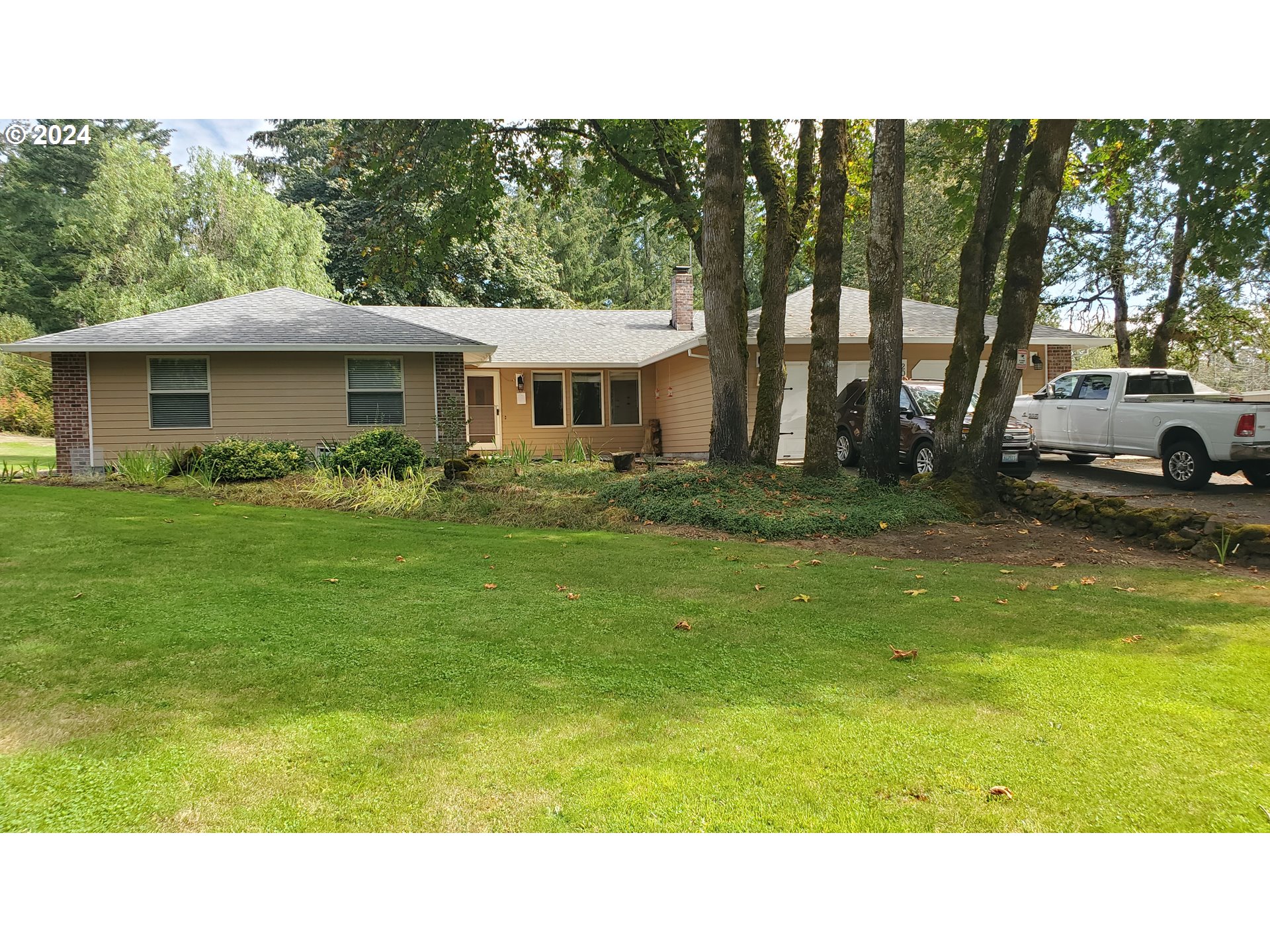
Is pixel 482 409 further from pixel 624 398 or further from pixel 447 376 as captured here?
pixel 447 376

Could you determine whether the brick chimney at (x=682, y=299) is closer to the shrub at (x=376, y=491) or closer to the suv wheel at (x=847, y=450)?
the suv wheel at (x=847, y=450)

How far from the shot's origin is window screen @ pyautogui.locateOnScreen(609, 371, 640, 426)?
843 inches

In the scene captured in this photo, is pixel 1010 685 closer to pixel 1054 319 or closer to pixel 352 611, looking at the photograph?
pixel 352 611

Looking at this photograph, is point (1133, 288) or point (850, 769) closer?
point (850, 769)

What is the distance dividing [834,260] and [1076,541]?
5504 millimetres

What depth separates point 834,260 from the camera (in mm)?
11836

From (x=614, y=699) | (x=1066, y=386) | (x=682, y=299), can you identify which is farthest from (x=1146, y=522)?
(x=682, y=299)

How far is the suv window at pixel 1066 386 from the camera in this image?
44.9ft

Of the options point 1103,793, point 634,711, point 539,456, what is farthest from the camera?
point 539,456

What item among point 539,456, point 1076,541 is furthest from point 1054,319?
point 1076,541

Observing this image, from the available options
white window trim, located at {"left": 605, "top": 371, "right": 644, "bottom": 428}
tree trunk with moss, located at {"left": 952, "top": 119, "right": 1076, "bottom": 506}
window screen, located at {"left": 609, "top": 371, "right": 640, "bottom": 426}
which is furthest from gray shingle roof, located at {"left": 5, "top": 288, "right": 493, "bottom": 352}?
tree trunk with moss, located at {"left": 952, "top": 119, "right": 1076, "bottom": 506}

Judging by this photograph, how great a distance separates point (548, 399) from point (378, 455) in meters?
8.50

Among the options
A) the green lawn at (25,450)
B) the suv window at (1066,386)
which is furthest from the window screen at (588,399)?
the green lawn at (25,450)

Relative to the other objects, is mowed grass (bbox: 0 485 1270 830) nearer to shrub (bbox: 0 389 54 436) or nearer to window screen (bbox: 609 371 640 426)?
window screen (bbox: 609 371 640 426)
